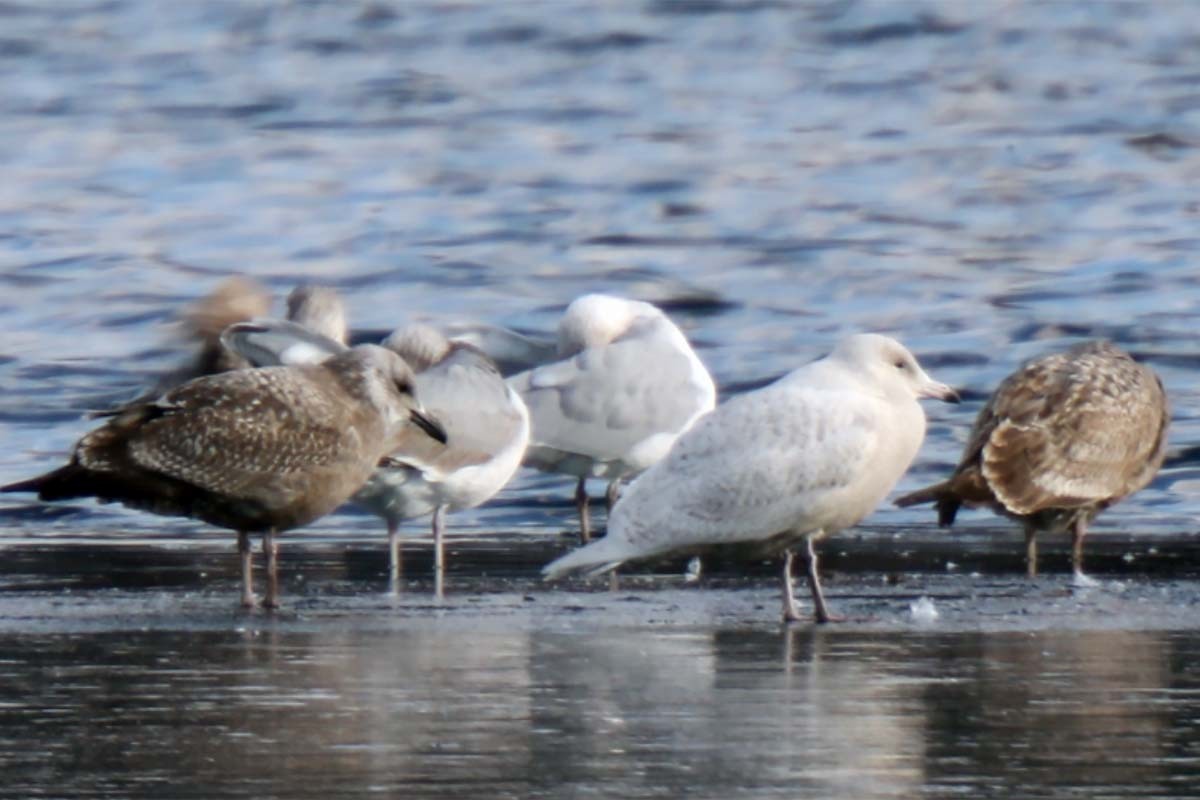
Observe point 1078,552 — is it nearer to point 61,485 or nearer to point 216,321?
point 61,485

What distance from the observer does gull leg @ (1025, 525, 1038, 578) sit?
10.5 metres

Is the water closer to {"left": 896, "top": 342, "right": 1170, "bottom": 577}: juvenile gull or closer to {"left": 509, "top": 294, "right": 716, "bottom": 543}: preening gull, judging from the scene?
{"left": 896, "top": 342, "right": 1170, "bottom": 577}: juvenile gull

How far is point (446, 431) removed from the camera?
10602mm

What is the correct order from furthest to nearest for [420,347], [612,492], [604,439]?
[612,492] < [604,439] < [420,347]

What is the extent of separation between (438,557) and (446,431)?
19.5 inches

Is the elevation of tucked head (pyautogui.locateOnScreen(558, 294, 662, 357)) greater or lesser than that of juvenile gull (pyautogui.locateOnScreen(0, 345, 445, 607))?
greater

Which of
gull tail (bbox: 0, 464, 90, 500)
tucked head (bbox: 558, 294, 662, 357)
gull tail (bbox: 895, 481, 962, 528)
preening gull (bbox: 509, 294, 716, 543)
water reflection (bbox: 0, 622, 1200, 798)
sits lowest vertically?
water reflection (bbox: 0, 622, 1200, 798)

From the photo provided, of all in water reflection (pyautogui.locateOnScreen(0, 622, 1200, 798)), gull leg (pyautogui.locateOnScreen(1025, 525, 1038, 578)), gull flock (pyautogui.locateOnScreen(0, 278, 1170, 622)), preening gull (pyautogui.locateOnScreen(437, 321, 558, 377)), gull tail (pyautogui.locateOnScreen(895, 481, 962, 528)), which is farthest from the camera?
preening gull (pyautogui.locateOnScreen(437, 321, 558, 377))

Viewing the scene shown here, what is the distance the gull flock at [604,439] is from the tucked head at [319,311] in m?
0.03

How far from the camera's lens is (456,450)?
10.7m

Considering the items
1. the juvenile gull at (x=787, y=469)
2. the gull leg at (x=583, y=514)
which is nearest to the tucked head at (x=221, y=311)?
the gull leg at (x=583, y=514)

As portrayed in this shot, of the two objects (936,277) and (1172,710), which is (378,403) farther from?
(936,277)

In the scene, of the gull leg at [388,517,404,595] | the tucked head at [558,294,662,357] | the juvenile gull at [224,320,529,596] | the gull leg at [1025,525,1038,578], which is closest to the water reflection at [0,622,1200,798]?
the gull leg at [388,517,404,595]

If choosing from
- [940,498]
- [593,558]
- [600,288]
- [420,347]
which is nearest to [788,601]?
[593,558]
